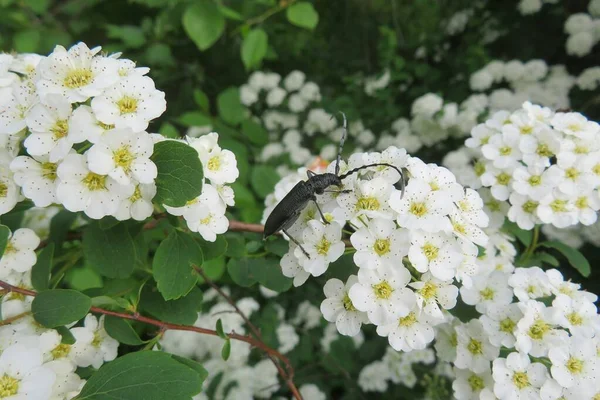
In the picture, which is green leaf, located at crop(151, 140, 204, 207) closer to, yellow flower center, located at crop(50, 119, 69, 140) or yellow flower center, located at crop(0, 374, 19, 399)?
yellow flower center, located at crop(50, 119, 69, 140)

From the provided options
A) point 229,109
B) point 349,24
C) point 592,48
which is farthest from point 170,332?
point 592,48

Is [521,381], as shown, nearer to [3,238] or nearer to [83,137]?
[83,137]

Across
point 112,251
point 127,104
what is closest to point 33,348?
point 112,251

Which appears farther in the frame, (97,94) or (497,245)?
(497,245)

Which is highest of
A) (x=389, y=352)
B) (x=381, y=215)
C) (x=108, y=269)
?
(x=381, y=215)

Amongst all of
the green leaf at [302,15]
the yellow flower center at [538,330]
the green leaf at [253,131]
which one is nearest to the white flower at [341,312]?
the yellow flower center at [538,330]

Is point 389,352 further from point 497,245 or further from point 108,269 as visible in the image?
point 108,269

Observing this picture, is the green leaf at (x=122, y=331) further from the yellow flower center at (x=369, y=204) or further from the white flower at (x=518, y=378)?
the white flower at (x=518, y=378)
